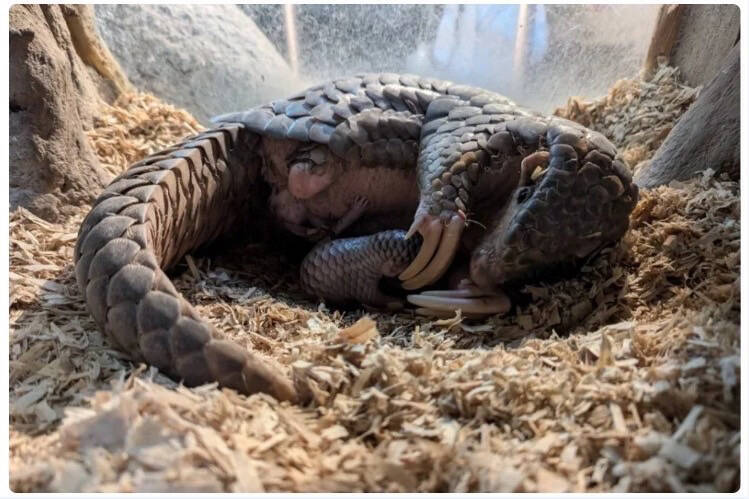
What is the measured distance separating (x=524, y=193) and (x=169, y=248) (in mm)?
1334

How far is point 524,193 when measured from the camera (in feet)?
8.27

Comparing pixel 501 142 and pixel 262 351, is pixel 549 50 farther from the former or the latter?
pixel 262 351

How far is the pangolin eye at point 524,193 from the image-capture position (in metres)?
2.49

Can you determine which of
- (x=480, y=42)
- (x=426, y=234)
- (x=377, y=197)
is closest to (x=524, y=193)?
(x=426, y=234)

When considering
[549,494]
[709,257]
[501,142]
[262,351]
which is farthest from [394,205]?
[549,494]

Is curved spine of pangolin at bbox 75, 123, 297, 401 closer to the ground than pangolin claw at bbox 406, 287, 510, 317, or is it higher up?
higher up

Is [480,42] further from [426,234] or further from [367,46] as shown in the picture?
[426,234]

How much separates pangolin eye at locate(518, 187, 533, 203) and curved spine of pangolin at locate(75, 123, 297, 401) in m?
1.16

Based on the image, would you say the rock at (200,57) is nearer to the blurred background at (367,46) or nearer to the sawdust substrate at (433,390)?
the blurred background at (367,46)

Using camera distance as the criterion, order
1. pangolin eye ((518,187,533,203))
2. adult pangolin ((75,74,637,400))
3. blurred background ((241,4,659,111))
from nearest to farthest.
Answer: adult pangolin ((75,74,637,400)) → pangolin eye ((518,187,533,203)) → blurred background ((241,4,659,111))

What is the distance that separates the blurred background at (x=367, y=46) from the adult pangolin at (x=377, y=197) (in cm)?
126

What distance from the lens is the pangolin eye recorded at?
2.49m

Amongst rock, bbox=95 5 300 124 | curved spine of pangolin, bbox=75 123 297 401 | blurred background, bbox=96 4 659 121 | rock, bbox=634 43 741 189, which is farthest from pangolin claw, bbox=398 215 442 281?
rock, bbox=95 5 300 124

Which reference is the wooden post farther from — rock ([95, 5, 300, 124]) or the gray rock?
the gray rock
